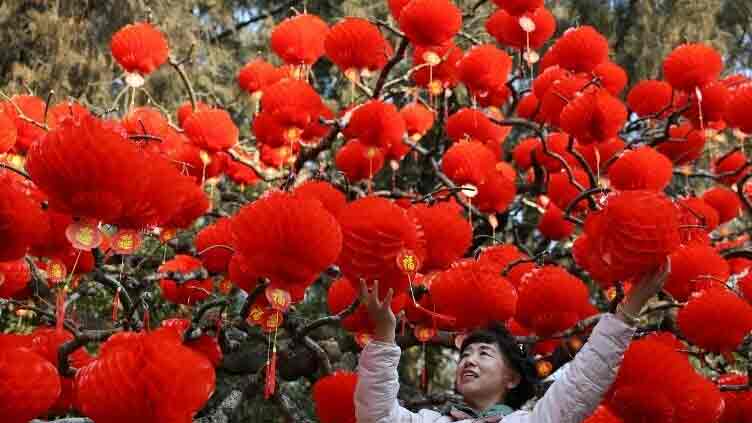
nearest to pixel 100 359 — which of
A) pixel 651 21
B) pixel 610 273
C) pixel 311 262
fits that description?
pixel 311 262

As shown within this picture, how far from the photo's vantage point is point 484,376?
2.39m

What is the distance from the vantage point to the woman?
198 centimetres

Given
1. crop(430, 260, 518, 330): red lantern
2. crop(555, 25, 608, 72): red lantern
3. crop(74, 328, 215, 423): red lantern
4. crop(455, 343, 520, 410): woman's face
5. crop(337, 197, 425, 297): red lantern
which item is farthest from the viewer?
crop(555, 25, 608, 72): red lantern

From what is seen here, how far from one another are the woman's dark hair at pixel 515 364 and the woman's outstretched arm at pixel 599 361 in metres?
0.47

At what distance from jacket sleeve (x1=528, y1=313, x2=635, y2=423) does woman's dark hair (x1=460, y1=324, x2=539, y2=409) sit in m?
0.47

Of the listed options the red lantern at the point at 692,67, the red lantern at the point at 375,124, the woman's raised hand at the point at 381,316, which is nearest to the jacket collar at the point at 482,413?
the woman's raised hand at the point at 381,316

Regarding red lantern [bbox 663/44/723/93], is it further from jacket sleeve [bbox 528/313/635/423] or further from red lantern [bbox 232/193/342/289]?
red lantern [bbox 232/193/342/289]

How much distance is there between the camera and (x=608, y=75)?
4.89 meters

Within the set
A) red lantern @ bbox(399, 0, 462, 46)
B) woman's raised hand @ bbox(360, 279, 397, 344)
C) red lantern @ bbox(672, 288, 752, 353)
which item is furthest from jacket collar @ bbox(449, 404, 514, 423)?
red lantern @ bbox(399, 0, 462, 46)

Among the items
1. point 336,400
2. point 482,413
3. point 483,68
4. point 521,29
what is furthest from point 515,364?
point 521,29

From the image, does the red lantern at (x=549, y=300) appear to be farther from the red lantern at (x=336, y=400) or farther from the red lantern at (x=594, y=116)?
the red lantern at (x=594, y=116)

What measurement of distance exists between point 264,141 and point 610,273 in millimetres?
2477

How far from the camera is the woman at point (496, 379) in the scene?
6.51 feet

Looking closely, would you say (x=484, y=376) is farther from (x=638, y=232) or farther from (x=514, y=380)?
(x=638, y=232)
